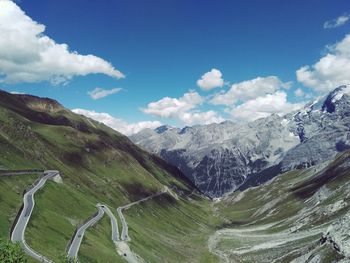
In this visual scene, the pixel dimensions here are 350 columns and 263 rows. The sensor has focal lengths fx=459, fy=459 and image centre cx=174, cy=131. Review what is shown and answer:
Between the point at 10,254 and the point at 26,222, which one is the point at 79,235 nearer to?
the point at 26,222

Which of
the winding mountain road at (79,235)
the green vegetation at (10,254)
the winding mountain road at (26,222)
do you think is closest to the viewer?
the green vegetation at (10,254)

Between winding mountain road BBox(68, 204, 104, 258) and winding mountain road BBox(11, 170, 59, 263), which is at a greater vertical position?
winding mountain road BBox(11, 170, 59, 263)

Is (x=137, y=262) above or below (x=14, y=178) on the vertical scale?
below

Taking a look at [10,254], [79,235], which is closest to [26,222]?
[79,235]

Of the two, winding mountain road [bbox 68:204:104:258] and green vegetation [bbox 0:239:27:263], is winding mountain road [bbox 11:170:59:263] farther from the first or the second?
green vegetation [bbox 0:239:27:263]

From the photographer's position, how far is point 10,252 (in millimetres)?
68625

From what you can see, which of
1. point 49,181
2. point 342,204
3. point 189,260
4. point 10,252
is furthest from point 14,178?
point 342,204

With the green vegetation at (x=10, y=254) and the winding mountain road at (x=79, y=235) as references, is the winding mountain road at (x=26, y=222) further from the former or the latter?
the green vegetation at (x=10, y=254)

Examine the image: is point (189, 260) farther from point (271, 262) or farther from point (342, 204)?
point (342, 204)

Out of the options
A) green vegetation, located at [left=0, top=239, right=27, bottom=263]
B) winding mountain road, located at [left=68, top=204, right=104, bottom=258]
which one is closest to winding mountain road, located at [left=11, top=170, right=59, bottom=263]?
winding mountain road, located at [left=68, top=204, right=104, bottom=258]

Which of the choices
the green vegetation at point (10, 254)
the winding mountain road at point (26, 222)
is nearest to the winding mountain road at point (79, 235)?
the winding mountain road at point (26, 222)

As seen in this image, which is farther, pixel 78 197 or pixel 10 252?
pixel 78 197

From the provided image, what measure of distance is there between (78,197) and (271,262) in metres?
75.1

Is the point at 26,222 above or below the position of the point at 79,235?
above
